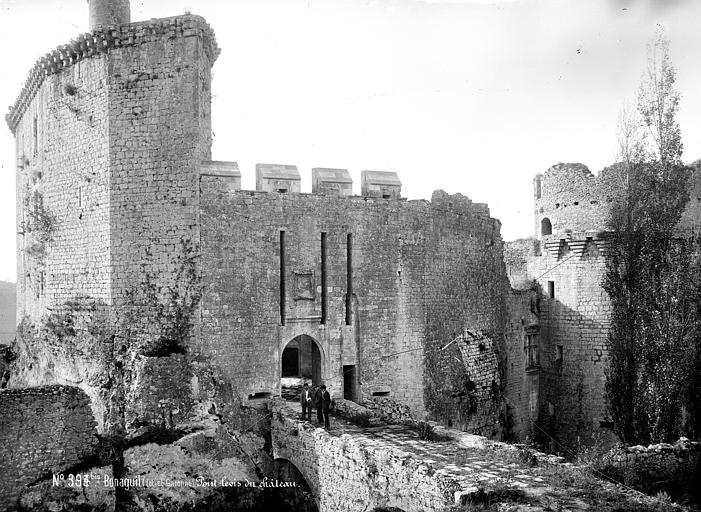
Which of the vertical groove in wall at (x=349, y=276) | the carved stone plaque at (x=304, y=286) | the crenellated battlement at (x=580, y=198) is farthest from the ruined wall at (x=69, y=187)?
the crenellated battlement at (x=580, y=198)

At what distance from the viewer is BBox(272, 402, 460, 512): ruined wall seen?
1018 centimetres

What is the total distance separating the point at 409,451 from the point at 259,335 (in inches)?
232

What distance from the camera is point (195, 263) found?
15.7 meters

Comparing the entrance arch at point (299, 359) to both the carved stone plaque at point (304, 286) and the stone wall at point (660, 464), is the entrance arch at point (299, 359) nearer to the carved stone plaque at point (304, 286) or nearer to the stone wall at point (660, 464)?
the carved stone plaque at point (304, 286)

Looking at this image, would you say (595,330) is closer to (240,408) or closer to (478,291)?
(478,291)

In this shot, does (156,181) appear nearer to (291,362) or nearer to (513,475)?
(513,475)

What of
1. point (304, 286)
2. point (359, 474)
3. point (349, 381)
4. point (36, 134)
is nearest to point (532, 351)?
point (349, 381)

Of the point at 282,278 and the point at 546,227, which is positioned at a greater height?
the point at 546,227

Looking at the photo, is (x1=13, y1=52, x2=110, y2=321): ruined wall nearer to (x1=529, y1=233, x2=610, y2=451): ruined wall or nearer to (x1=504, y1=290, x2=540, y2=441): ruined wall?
(x1=504, y1=290, x2=540, y2=441): ruined wall

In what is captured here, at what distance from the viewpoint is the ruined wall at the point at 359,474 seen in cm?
1018

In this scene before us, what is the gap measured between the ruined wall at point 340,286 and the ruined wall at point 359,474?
8.94 feet

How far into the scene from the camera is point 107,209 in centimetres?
1576

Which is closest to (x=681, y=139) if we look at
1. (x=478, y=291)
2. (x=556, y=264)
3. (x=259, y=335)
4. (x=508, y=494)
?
(x=556, y=264)

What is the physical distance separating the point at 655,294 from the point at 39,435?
1805 cm
